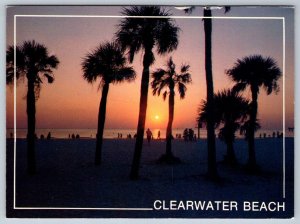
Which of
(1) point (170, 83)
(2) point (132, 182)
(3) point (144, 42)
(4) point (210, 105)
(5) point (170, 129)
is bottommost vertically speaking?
(2) point (132, 182)

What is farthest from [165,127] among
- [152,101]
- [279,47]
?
[279,47]

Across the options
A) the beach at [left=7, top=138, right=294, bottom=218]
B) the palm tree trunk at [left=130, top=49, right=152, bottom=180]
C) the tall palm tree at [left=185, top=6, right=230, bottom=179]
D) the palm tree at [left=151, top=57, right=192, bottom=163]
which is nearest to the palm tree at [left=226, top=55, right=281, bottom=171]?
the beach at [left=7, top=138, right=294, bottom=218]

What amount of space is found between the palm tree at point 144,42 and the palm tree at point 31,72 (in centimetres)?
81

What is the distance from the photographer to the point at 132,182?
42.3 ft

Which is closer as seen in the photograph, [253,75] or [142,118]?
[142,118]

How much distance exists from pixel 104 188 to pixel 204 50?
1.84 m

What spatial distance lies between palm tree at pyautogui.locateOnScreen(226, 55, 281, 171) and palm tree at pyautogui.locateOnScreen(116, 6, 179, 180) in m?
0.75

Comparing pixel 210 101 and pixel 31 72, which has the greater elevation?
pixel 31 72

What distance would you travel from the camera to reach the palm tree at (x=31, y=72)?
12.8m

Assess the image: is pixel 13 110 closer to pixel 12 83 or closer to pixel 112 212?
pixel 12 83

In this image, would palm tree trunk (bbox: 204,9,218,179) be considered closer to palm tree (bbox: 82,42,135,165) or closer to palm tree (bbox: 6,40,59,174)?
palm tree (bbox: 82,42,135,165)

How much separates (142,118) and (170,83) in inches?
19.1

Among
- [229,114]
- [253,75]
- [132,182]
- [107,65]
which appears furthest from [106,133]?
[253,75]

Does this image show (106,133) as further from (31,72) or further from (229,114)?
(229,114)
